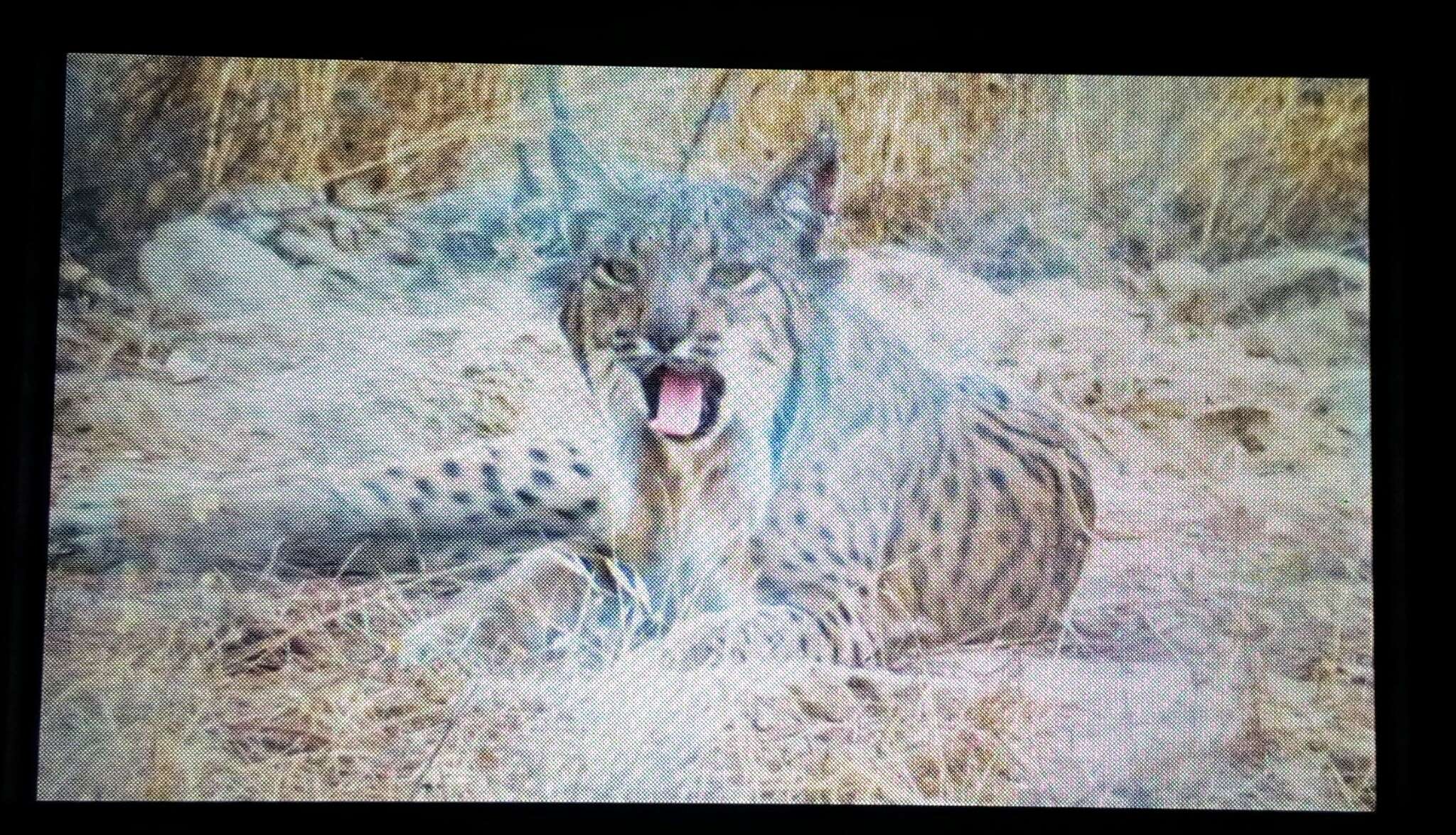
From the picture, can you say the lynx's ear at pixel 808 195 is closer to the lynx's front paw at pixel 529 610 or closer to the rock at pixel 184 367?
the lynx's front paw at pixel 529 610

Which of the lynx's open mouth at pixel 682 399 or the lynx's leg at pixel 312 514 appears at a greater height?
the lynx's open mouth at pixel 682 399

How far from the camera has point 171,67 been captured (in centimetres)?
217

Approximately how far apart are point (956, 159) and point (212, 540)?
1.19 metres

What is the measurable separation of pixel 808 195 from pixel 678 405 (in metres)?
0.35

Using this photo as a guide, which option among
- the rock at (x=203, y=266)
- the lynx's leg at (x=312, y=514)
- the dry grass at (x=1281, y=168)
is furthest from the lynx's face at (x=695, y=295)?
the dry grass at (x=1281, y=168)

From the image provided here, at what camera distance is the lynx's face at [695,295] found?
2.16 meters

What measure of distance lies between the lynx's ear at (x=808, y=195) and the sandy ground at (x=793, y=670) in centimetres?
10

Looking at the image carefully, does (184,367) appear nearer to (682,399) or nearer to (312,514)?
(312,514)

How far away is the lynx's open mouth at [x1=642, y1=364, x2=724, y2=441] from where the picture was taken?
2164 mm

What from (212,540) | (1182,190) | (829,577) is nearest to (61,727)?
(212,540)

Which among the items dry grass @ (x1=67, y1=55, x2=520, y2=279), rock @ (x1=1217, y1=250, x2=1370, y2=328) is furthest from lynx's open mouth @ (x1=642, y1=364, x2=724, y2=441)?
rock @ (x1=1217, y1=250, x2=1370, y2=328)

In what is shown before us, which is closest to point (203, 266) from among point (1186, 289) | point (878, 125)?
point (878, 125)

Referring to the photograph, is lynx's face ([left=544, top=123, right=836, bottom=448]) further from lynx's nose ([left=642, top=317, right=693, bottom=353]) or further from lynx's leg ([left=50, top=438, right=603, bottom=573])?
lynx's leg ([left=50, top=438, right=603, bottom=573])

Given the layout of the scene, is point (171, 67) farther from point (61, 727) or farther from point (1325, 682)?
point (1325, 682)
